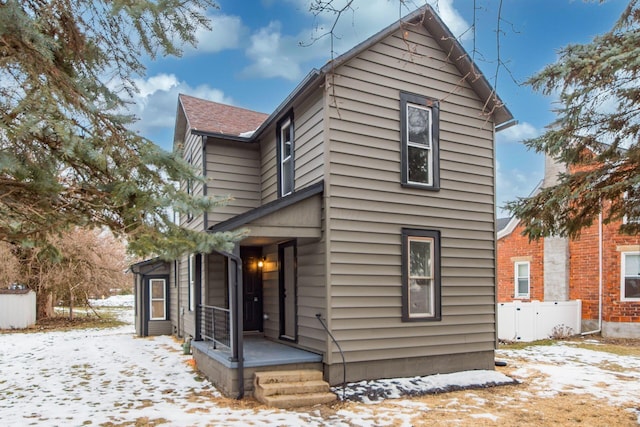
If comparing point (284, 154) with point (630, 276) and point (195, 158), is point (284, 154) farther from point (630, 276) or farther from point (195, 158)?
point (630, 276)

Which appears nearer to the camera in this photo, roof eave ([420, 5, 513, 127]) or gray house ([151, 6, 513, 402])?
gray house ([151, 6, 513, 402])

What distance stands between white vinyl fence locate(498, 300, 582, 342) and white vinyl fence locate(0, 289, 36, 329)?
17.0 metres

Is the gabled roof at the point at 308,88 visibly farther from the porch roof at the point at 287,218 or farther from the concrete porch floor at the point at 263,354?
the concrete porch floor at the point at 263,354

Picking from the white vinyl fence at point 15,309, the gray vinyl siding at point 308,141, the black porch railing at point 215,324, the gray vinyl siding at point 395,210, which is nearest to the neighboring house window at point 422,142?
the gray vinyl siding at point 395,210

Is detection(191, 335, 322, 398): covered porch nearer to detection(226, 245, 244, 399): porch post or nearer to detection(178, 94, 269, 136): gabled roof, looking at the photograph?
detection(226, 245, 244, 399): porch post

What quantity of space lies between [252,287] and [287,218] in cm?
371

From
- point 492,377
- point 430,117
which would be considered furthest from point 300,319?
point 430,117

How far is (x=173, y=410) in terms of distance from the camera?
662 centimetres

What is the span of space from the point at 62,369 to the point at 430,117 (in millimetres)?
9015

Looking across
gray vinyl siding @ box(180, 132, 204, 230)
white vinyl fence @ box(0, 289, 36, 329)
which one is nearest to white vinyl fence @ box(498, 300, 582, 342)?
gray vinyl siding @ box(180, 132, 204, 230)

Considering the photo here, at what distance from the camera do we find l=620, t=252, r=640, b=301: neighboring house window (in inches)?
532

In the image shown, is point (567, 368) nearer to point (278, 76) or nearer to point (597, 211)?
point (597, 211)

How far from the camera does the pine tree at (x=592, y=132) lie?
608cm

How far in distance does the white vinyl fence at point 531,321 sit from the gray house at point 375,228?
471 cm
